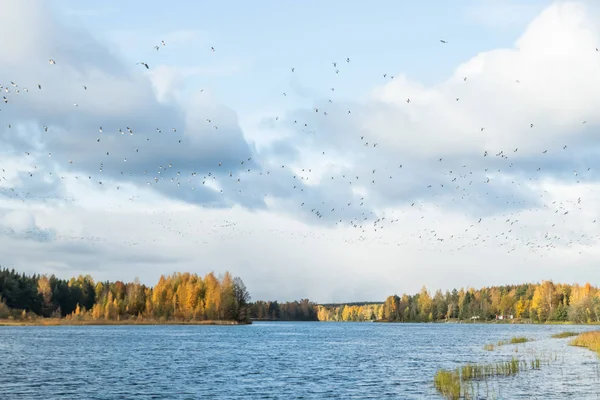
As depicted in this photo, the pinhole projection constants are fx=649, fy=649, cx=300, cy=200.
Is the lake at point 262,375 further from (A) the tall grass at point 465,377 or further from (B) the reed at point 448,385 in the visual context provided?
(A) the tall grass at point 465,377

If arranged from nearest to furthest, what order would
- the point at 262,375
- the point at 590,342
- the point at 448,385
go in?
the point at 448,385
the point at 262,375
the point at 590,342

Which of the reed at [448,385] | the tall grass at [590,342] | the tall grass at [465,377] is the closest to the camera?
the reed at [448,385]

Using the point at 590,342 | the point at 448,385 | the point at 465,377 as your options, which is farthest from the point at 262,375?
the point at 590,342

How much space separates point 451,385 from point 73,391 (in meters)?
31.9

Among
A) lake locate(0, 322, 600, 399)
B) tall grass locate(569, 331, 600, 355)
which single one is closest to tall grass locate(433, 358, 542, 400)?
lake locate(0, 322, 600, 399)

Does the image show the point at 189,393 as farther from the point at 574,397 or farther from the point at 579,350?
the point at 579,350

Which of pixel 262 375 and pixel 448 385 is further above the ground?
pixel 448 385

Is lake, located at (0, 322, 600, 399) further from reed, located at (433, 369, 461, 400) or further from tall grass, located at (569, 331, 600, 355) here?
tall grass, located at (569, 331, 600, 355)

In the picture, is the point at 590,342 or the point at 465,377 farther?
the point at 590,342

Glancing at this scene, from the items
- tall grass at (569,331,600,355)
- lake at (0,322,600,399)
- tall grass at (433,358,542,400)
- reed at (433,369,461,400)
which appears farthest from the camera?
tall grass at (569,331,600,355)

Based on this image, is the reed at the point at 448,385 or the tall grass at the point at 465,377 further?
the tall grass at the point at 465,377

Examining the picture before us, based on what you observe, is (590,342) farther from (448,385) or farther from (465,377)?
(448,385)

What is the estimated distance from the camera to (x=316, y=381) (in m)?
63.7

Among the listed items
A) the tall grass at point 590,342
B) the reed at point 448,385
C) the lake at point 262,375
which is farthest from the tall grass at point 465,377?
the tall grass at point 590,342
